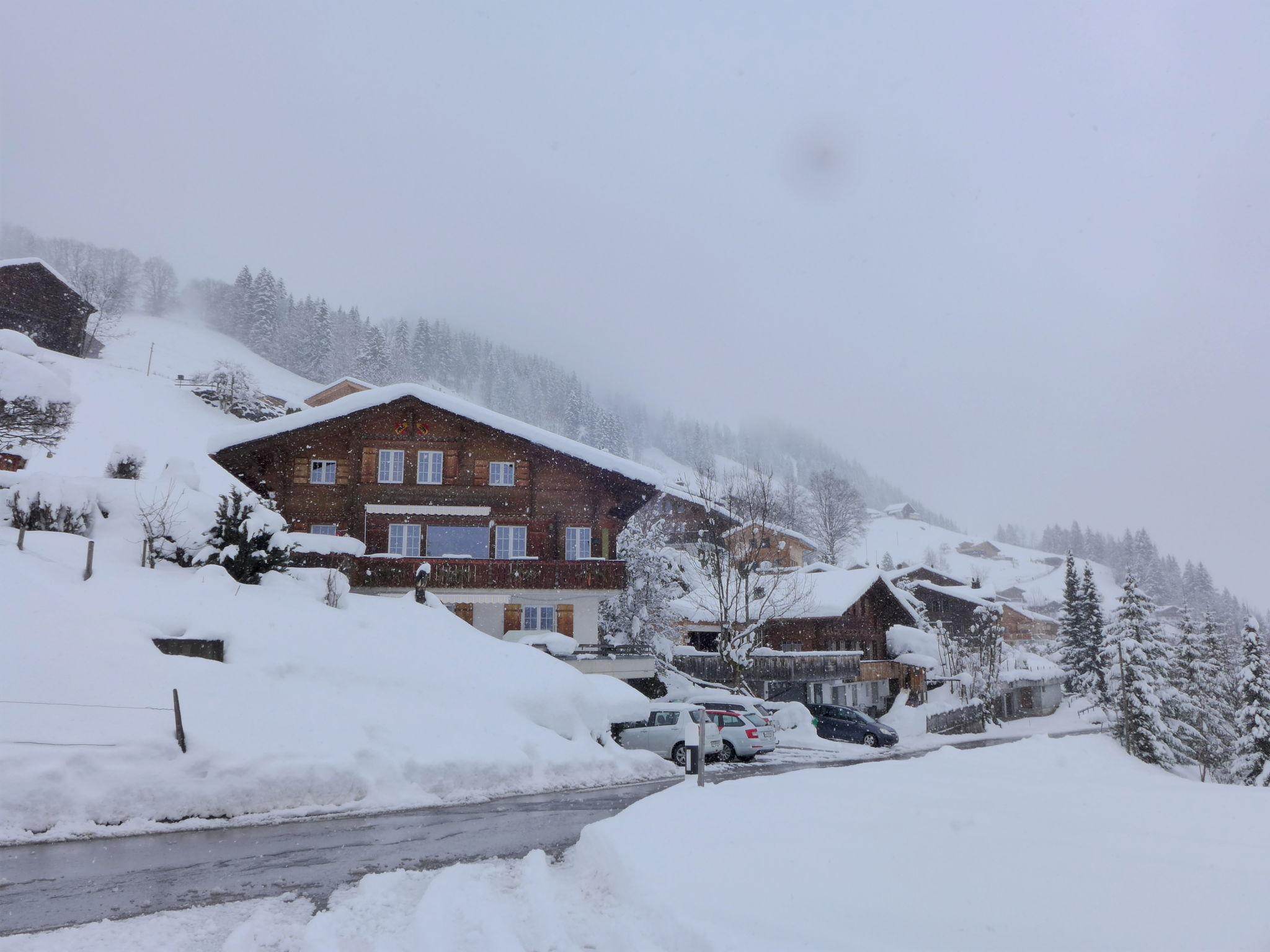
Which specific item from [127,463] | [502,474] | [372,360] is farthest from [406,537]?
[372,360]

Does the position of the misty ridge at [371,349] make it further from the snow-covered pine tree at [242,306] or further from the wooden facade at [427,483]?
the wooden facade at [427,483]

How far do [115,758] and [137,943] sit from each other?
6.61 metres

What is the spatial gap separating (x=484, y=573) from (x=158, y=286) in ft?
411

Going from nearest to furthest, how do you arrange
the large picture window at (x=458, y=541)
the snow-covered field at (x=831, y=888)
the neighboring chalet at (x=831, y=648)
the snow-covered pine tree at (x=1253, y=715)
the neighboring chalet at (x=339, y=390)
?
the snow-covered field at (x=831, y=888)
the large picture window at (x=458, y=541)
the snow-covered pine tree at (x=1253, y=715)
the neighboring chalet at (x=831, y=648)
the neighboring chalet at (x=339, y=390)

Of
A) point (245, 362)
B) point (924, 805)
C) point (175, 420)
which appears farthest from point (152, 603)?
point (245, 362)

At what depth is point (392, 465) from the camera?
33.7 metres

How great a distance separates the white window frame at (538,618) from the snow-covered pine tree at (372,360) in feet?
249

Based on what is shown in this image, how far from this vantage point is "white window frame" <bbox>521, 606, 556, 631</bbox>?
3244 centimetres

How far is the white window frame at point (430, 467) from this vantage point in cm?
3369

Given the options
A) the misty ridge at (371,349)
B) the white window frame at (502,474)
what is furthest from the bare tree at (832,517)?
the white window frame at (502,474)

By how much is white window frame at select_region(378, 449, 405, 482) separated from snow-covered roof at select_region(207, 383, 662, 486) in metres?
2.01

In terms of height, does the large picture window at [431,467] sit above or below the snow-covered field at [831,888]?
above

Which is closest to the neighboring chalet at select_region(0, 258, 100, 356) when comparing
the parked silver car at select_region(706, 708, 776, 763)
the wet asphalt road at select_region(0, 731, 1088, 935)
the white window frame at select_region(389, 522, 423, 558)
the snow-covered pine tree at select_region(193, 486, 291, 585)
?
the white window frame at select_region(389, 522, 423, 558)

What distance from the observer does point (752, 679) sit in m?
36.0
